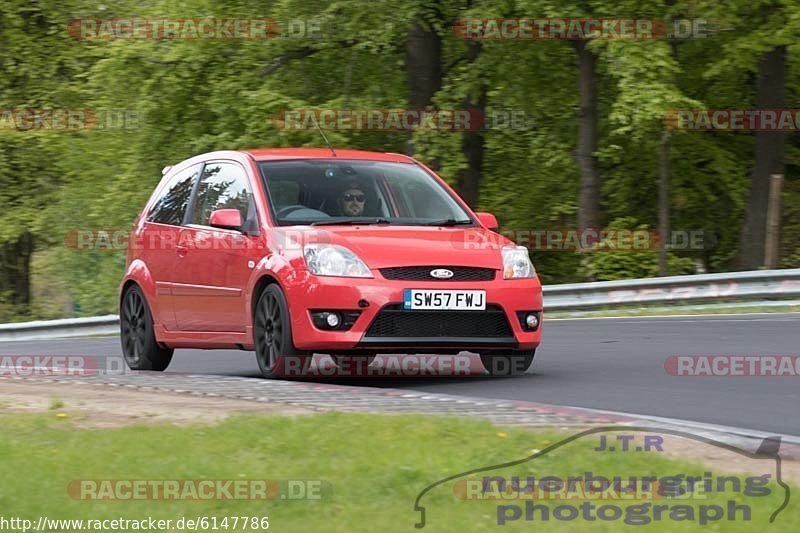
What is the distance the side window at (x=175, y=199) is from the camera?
13.0 metres

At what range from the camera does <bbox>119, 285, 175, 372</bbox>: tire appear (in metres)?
13.2

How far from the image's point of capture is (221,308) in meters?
11.9

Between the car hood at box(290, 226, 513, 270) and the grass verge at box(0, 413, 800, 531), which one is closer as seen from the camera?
the grass verge at box(0, 413, 800, 531)

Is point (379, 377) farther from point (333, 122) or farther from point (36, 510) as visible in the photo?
point (333, 122)

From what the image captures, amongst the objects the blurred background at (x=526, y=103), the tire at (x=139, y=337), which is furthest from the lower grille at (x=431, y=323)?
the blurred background at (x=526, y=103)

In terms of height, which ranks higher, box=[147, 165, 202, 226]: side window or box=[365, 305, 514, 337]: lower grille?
box=[147, 165, 202, 226]: side window

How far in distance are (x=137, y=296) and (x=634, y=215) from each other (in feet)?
68.2

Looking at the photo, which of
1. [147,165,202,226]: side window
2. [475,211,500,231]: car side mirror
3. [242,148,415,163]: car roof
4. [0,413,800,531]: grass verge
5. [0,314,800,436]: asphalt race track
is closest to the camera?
[0,413,800,531]: grass verge

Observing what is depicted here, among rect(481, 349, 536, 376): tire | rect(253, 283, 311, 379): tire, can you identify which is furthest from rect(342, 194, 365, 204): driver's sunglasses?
rect(481, 349, 536, 376): tire

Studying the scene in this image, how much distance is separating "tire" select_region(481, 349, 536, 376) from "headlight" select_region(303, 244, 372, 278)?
142cm

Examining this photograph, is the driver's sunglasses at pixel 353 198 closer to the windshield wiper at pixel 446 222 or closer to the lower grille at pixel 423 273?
the windshield wiper at pixel 446 222

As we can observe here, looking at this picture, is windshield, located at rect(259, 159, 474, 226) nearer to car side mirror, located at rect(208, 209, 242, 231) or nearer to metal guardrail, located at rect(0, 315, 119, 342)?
car side mirror, located at rect(208, 209, 242, 231)

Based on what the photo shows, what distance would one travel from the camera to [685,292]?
68.9 ft

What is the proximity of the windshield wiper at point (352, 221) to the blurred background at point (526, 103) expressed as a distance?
13.8 m
